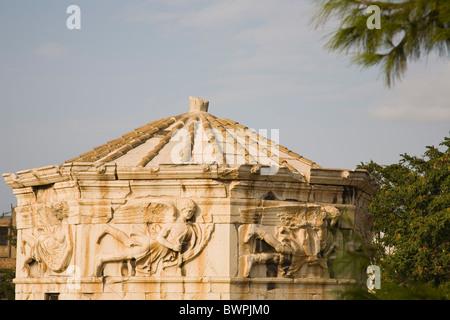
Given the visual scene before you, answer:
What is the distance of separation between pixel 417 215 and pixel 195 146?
46.3 feet

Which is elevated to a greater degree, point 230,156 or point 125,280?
point 230,156

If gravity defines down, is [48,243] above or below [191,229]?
below

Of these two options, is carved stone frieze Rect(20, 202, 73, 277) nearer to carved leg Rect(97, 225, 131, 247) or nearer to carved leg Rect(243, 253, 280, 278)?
carved leg Rect(97, 225, 131, 247)

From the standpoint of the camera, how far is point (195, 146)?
1274cm

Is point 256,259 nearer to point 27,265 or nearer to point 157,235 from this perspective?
point 157,235

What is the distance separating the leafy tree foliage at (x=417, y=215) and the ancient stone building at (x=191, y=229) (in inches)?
414

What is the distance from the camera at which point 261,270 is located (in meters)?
11.3

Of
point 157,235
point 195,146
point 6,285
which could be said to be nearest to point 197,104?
point 195,146

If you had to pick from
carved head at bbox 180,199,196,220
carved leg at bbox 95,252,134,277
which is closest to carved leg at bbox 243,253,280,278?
carved head at bbox 180,199,196,220

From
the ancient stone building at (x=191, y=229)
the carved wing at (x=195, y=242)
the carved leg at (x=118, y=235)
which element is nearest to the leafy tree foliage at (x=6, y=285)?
the ancient stone building at (x=191, y=229)

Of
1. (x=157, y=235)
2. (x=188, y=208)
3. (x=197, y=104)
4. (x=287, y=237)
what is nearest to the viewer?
(x=188, y=208)

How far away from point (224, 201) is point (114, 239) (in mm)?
1845
